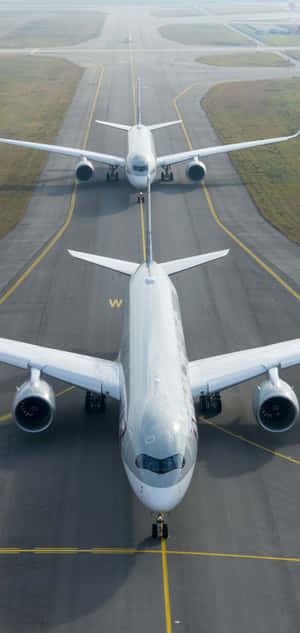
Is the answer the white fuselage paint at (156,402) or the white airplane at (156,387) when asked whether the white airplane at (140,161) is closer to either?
the white airplane at (156,387)

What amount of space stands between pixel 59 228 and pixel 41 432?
89.2ft

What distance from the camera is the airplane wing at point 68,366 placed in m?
26.2

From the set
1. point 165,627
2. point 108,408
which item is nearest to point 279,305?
point 108,408

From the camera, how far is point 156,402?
21.3 m

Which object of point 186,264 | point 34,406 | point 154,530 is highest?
point 186,264

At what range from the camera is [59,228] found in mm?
50969

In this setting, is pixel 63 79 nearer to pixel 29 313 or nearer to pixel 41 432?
pixel 29 313

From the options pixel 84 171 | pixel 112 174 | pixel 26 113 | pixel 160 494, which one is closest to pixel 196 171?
pixel 112 174

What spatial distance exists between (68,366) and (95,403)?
280 centimetres

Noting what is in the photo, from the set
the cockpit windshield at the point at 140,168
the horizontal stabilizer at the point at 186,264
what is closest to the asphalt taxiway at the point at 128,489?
the horizontal stabilizer at the point at 186,264

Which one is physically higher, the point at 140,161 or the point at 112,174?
the point at 112,174

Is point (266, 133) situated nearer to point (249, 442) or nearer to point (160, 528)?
point (249, 442)

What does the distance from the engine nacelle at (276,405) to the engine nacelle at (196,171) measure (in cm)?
3790

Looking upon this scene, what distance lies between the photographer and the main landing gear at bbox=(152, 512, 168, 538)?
21.9 m
